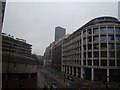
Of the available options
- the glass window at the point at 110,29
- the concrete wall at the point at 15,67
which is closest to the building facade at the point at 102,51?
the glass window at the point at 110,29

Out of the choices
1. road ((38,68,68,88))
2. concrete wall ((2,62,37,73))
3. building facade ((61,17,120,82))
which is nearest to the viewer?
concrete wall ((2,62,37,73))

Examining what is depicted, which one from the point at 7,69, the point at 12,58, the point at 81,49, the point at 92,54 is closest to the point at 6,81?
the point at 7,69

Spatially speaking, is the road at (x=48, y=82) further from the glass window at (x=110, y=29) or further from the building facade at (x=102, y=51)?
the glass window at (x=110, y=29)

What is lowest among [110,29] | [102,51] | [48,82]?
[48,82]

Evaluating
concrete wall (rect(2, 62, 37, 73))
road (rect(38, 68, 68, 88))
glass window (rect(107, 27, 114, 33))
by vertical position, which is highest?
glass window (rect(107, 27, 114, 33))

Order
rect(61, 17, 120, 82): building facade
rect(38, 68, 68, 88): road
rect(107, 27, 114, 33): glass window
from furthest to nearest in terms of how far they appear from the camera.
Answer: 1. rect(107, 27, 114, 33): glass window
2. rect(61, 17, 120, 82): building facade
3. rect(38, 68, 68, 88): road

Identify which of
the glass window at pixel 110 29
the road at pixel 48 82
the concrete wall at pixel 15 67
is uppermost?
the glass window at pixel 110 29

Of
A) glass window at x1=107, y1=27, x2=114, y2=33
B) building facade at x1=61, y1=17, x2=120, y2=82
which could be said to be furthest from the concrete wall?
glass window at x1=107, y1=27, x2=114, y2=33

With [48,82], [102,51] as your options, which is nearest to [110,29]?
[102,51]

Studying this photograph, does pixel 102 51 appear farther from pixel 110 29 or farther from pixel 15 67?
pixel 15 67

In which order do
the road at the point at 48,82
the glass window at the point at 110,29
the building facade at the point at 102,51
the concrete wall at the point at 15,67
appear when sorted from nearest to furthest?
the concrete wall at the point at 15,67 < the road at the point at 48,82 < the building facade at the point at 102,51 < the glass window at the point at 110,29

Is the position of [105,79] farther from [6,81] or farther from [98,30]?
[6,81]

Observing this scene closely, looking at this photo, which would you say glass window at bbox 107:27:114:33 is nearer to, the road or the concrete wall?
the road

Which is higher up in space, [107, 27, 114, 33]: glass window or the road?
[107, 27, 114, 33]: glass window
